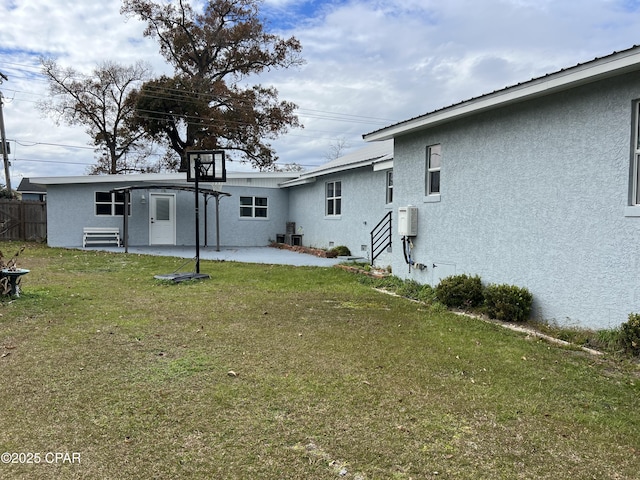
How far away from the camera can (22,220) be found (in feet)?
66.5

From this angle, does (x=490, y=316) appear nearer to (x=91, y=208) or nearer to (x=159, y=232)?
(x=159, y=232)

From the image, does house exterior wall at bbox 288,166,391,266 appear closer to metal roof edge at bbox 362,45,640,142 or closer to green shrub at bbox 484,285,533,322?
metal roof edge at bbox 362,45,640,142

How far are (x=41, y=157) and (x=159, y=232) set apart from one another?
19.9m

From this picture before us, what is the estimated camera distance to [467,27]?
11594 millimetres

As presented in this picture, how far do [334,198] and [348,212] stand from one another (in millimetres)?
1315

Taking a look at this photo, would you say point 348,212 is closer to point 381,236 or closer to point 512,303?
point 381,236

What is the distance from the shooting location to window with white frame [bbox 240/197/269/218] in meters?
19.6

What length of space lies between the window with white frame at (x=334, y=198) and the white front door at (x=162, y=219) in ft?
22.2

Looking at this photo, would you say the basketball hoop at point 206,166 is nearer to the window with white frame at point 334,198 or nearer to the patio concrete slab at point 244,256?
the patio concrete slab at point 244,256

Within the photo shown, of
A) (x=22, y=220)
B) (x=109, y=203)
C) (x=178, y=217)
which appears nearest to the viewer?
(x=109, y=203)

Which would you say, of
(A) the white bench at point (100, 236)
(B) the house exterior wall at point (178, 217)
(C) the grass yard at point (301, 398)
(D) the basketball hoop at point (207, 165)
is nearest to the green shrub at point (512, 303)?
(C) the grass yard at point (301, 398)

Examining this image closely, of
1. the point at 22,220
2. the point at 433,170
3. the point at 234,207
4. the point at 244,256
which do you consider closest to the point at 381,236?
the point at 433,170

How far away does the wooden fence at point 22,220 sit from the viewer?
2011 cm

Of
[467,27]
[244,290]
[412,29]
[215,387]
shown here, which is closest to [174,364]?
[215,387]
